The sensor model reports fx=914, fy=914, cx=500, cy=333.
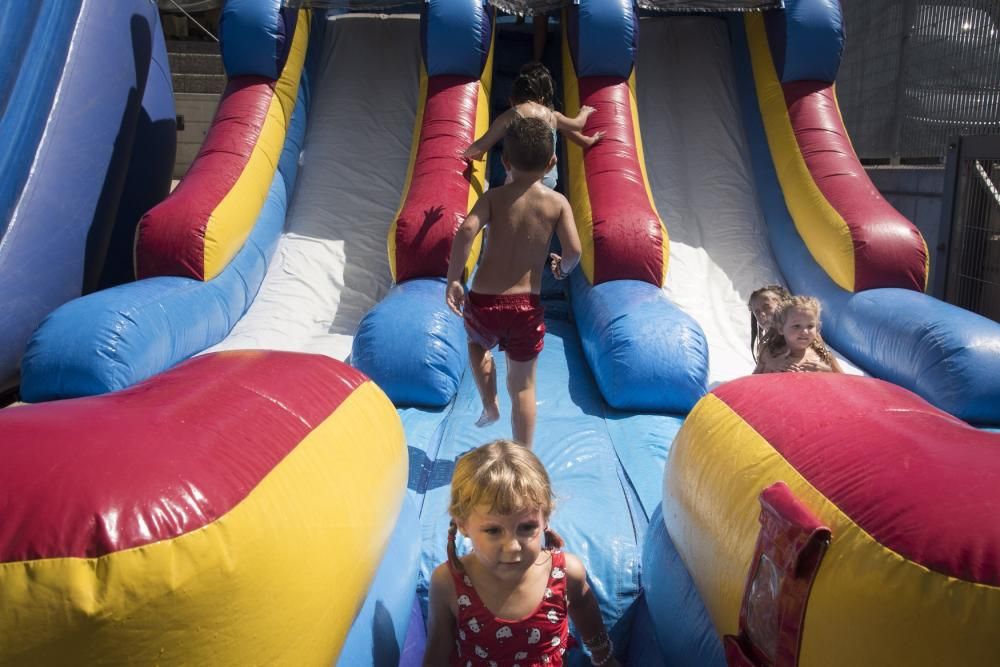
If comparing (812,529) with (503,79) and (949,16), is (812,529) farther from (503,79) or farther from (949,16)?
(949,16)

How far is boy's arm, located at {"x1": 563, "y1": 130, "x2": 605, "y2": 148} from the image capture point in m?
4.54

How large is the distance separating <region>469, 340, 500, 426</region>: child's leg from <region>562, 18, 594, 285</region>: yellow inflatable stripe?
3.82 feet

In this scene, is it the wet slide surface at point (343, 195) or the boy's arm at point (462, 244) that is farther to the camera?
the wet slide surface at point (343, 195)

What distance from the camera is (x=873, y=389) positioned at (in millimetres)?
1691

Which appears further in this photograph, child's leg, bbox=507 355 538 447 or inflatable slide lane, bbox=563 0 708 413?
inflatable slide lane, bbox=563 0 708 413

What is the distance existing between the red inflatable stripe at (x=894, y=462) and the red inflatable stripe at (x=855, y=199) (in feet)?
7.46

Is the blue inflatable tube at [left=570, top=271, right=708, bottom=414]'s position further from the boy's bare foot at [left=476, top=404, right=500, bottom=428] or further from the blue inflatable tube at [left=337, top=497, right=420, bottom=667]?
the blue inflatable tube at [left=337, top=497, right=420, bottom=667]

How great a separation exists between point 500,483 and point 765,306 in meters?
1.77

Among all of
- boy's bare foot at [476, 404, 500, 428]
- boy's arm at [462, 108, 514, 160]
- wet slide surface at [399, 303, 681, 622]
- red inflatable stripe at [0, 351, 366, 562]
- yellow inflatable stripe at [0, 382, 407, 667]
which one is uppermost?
boy's arm at [462, 108, 514, 160]

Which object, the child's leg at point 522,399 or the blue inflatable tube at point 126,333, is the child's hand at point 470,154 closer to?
the blue inflatable tube at point 126,333

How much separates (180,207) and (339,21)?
2.56m

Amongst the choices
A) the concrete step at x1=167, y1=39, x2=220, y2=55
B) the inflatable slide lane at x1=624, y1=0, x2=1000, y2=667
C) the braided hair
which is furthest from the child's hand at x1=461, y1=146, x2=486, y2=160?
the concrete step at x1=167, y1=39, x2=220, y2=55

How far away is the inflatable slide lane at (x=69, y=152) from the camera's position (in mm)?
3949

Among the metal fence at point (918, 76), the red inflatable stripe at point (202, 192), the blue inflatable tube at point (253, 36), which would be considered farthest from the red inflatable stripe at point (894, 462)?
the metal fence at point (918, 76)
